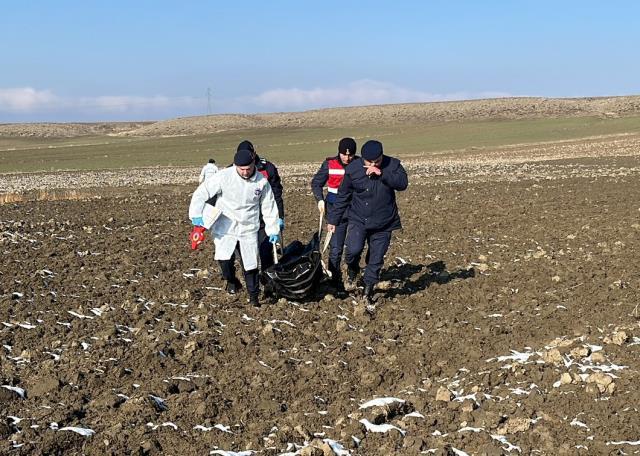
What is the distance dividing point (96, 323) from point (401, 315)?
3.32 metres

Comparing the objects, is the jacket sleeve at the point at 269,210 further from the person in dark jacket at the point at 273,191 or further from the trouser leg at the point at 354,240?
the trouser leg at the point at 354,240

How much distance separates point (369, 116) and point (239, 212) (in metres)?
109

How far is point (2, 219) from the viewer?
48.8 ft

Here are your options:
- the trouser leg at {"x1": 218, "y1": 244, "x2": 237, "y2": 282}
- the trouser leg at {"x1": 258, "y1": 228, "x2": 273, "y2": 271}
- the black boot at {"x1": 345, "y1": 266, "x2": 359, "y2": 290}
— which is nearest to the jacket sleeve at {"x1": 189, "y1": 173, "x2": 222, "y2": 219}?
the trouser leg at {"x1": 218, "y1": 244, "x2": 237, "y2": 282}

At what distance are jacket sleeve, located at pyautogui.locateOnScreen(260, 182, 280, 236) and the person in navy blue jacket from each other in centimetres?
75

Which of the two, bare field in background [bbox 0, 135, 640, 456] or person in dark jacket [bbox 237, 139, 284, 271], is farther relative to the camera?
person in dark jacket [bbox 237, 139, 284, 271]

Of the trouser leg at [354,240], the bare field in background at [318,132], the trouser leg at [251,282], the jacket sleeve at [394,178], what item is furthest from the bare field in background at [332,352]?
the bare field in background at [318,132]

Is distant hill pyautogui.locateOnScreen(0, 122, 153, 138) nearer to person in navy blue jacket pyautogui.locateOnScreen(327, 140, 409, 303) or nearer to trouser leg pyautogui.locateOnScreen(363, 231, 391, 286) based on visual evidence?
person in navy blue jacket pyautogui.locateOnScreen(327, 140, 409, 303)

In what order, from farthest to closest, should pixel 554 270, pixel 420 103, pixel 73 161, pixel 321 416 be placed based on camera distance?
pixel 420 103, pixel 73 161, pixel 554 270, pixel 321 416

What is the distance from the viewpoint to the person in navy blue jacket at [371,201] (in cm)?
761

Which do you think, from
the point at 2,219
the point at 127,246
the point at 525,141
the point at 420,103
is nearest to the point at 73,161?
the point at 525,141

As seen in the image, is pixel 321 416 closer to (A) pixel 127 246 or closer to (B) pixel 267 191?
(B) pixel 267 191

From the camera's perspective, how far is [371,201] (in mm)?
7746

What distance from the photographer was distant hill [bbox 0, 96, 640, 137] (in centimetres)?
10256
